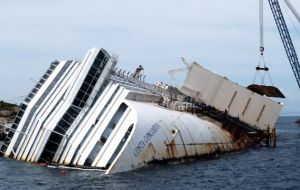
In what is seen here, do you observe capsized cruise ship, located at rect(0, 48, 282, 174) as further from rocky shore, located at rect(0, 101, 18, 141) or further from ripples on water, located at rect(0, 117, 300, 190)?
rocky shore, located at rect(0, 101, 18, 141)

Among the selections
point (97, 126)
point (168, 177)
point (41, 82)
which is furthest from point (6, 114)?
point (168, 177)

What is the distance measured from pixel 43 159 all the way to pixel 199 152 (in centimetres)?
1810

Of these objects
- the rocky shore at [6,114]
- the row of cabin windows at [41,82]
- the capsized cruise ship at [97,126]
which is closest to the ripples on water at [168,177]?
the capsized cruise ship at [97,126]

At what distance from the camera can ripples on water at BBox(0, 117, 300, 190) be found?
40.7 m

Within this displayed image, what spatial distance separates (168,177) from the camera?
4478 centimetres

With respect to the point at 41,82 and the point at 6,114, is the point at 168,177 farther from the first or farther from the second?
the point at 6,114

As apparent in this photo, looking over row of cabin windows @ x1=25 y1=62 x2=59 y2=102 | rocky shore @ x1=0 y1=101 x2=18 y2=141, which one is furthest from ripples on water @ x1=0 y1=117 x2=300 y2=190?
rocky shore @ x1=0 y1=101 x2=18 y2=141

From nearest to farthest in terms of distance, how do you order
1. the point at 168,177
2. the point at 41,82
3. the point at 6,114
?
the point at 168,177 → the point at 41,82 → the point at 6,114

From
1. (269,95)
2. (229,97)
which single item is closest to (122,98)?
(229,97)

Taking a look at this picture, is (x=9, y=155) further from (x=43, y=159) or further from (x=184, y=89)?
(x=184, y=89)

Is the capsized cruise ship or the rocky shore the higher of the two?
the capsized cruise ship

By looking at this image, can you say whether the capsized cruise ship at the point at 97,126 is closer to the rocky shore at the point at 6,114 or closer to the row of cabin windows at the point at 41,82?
the row of cabin windows at the point at 41,82

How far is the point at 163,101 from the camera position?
64.8 m

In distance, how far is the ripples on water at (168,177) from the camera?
40.7m
